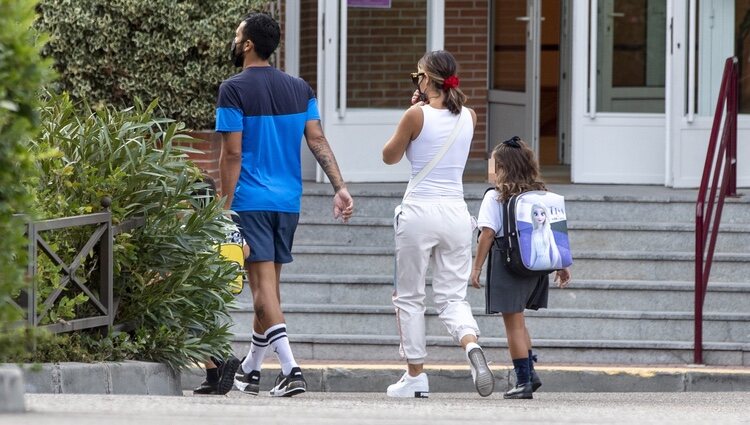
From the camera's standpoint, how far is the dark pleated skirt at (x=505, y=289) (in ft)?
23.6

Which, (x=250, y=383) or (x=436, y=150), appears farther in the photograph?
(x=250, y=383)

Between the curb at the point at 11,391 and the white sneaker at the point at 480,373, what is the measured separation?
246 cm

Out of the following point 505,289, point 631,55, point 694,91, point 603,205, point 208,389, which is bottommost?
point 208,389

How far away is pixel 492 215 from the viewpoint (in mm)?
7297

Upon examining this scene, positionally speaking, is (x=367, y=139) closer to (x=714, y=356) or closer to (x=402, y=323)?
(x=714, y=356)

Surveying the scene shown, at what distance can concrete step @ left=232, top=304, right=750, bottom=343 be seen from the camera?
9.02 meters

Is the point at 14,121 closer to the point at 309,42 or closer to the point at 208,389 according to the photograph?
the point at 208,389

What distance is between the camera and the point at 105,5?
10.1m

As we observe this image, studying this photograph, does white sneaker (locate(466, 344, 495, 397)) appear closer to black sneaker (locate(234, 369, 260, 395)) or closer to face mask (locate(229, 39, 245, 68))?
black sneaker (locate(234, 369, 260, 395))

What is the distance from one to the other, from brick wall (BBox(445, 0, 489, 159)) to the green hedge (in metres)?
3.70

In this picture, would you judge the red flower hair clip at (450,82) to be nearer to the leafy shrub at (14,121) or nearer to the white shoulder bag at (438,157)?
the white shoulder bag at (438,157)

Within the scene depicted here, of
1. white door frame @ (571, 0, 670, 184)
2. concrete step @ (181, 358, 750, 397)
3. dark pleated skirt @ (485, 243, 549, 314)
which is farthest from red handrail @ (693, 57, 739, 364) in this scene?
dark pleated skirt @ (485, 243, 549, 314)

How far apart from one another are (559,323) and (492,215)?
6.64ft

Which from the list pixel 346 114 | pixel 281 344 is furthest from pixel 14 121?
pixel 346 114
